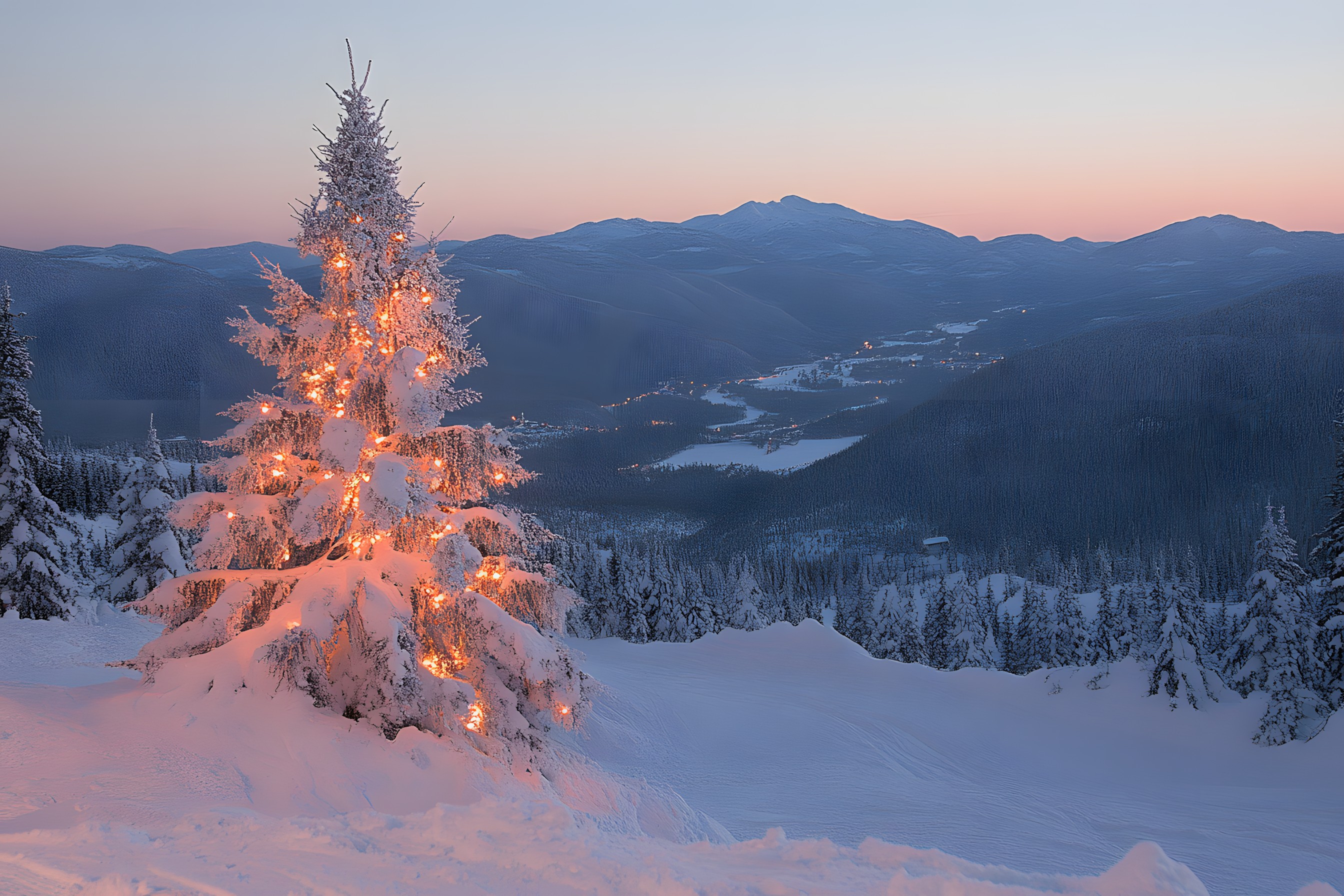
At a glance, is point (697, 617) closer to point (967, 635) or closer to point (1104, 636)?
point (967, 635)

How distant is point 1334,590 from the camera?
22062 millimetres

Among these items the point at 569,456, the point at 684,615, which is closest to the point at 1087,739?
the point at 684,615

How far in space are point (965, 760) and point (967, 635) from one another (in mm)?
30435

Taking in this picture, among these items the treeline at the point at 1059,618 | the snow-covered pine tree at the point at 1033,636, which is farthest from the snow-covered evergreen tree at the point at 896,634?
the snow-covered pine tree at the point at 1033,636

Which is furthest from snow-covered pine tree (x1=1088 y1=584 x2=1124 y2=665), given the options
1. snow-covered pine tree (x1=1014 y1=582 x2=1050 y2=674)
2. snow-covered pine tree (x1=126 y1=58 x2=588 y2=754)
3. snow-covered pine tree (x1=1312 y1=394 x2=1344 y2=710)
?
snow-covered pine tree (x1=126 y1=58 x2=588 y2=754)

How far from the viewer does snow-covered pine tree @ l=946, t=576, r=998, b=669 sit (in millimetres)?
47875

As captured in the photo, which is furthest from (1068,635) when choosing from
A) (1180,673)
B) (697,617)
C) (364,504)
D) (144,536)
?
(364,504)

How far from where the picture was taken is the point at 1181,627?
83.6 feet

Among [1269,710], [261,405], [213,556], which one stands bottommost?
[1269,710]

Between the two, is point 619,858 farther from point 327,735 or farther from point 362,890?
point 327,735

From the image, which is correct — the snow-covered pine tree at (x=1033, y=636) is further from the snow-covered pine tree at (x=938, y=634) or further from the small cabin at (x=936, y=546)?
the small cabin at (x=936, y=546)

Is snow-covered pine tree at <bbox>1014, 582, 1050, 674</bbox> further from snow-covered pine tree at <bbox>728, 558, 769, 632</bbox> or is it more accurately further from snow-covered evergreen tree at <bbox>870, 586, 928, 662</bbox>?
snow-covered pine tree at <bbox>728, 558, 769, 632</bbox>

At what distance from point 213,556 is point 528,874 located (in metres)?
6.23

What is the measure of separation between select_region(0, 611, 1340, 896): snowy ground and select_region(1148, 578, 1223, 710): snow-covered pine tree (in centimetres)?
444
